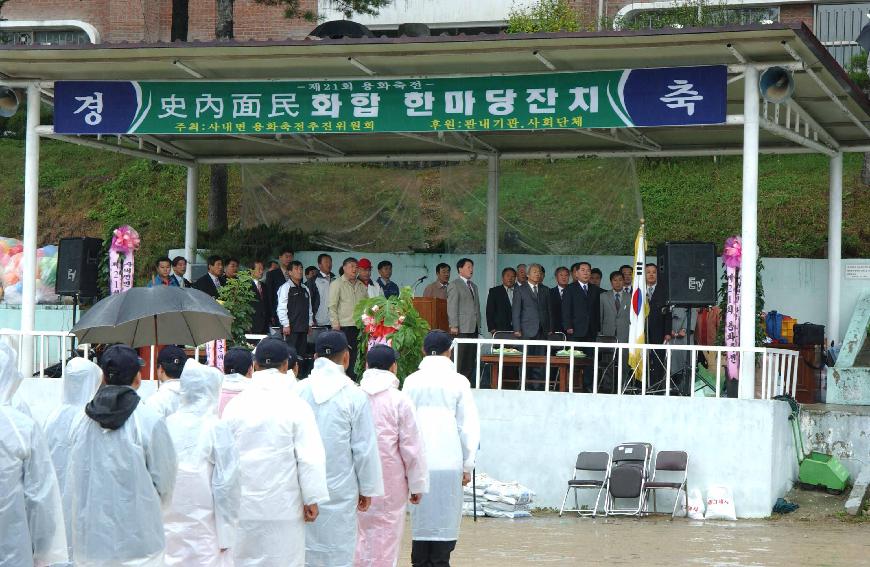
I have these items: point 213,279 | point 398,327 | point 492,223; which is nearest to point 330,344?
point 398,327

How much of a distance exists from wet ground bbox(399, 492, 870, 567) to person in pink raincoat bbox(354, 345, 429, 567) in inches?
80.5

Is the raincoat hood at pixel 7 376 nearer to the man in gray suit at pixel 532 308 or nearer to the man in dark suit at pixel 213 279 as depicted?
the man in gray suit at pixel 532 308

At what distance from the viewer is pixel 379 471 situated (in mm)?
7531

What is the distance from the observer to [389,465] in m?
7.91

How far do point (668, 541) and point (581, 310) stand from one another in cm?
453

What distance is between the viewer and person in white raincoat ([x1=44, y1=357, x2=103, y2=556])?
6570 mm

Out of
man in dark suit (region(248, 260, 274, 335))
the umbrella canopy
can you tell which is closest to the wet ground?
the umbrella canopy

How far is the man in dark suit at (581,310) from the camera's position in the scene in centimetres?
1519

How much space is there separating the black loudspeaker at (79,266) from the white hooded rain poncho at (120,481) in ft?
31.9

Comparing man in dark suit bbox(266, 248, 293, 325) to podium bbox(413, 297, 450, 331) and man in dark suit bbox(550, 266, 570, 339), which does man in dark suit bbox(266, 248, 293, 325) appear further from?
man in dark suit bbox(550, 266, 570, 339)

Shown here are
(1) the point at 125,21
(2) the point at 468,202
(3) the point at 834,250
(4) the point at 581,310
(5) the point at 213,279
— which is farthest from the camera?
(1) the point at 125,21

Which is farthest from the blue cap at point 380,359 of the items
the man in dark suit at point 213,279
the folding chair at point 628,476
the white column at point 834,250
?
the white column at point 834,250

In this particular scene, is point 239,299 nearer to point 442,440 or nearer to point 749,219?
point 749,219

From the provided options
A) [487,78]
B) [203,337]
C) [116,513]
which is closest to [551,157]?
[487,78]
